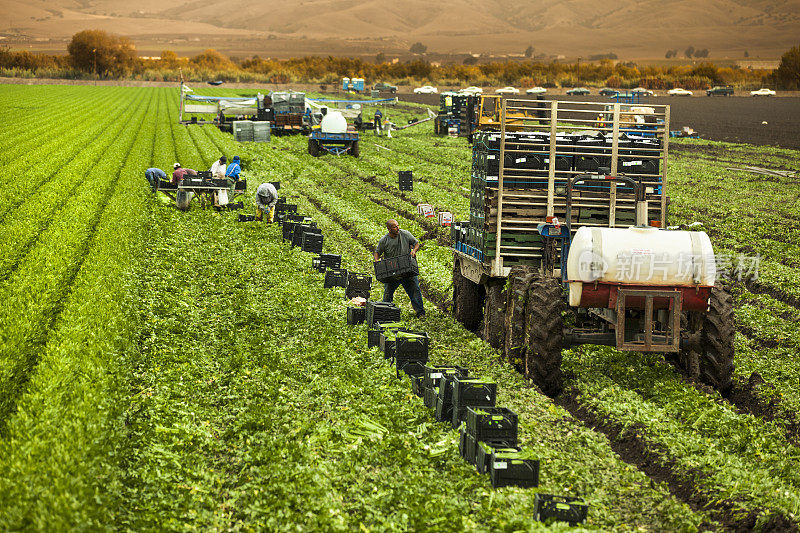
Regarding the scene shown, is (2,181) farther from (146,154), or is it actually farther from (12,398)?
(12,398)

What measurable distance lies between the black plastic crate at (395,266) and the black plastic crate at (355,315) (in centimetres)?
109

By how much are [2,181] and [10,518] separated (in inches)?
1001

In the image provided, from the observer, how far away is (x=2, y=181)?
31281 mm

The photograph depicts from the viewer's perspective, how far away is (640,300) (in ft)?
42.6

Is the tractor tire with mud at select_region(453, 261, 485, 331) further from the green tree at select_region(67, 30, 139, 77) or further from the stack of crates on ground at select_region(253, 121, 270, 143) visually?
the green tree at select_region(67, 30, 139, 77)

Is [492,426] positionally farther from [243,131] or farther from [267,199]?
[243,131]

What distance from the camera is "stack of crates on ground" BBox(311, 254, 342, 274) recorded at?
20.2 m

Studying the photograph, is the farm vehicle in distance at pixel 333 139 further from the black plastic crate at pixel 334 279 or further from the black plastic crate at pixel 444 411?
the black plastic crate at pixel 444 411

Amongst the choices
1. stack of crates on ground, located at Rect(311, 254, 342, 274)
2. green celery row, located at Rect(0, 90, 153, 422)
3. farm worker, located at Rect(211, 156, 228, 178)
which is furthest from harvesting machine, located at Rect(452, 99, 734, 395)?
farm worker, located at Rect(211, 156, 228, 178)

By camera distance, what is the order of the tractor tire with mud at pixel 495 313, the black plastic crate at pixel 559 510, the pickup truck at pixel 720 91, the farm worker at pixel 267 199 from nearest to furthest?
1. the black plastic crate at pixel 559 510
2. the tractor tire with mud at pixel 495 313
3. the farm worker at pixel 267 199
4. the pickup truck at pixel 720 91

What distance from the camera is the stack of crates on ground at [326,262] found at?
2025 centimetres

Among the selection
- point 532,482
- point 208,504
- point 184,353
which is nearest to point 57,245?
point 184,353

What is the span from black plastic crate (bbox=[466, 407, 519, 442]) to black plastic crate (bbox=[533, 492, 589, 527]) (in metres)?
1.56

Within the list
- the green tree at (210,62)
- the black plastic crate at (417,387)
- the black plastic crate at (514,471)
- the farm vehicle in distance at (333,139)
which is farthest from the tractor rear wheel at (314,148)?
the green tree at (210,62)
